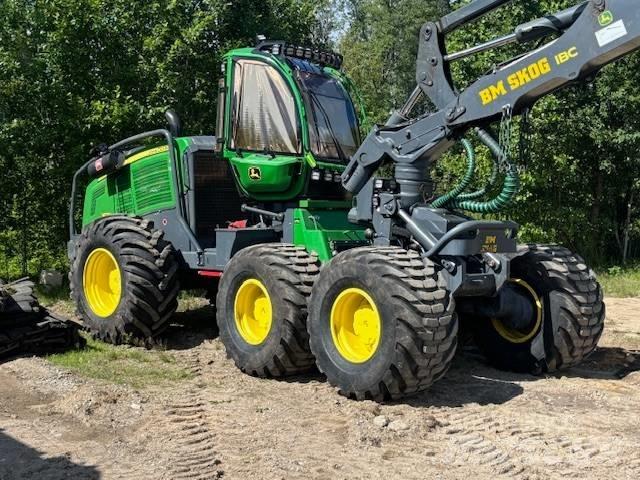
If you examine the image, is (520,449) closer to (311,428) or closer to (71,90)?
A: (311,428)

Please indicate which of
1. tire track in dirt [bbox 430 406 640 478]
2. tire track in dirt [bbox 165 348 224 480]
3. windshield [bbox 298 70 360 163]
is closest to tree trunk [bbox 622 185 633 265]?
windshield [bbox 298 70 360 163]

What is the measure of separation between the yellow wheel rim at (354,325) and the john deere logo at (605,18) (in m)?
2.62

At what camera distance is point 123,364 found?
7031 mm

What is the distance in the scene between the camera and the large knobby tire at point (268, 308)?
626 centimetres

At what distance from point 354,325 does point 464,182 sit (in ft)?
5.02

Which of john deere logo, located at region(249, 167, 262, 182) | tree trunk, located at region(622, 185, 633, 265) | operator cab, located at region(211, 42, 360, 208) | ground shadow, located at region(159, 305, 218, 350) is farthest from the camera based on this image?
tree trunk, located at region(622, 185, 633, 265)

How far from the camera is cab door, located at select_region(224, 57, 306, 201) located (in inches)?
280

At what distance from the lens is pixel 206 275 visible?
7.81 m

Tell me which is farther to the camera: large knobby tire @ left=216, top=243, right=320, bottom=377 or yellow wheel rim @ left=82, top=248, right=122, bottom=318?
yellow wheel rim @ left=82, top=248, right=122, bottom=318

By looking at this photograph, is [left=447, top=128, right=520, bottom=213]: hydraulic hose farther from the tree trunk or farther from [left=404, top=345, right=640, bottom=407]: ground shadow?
the tree trunk

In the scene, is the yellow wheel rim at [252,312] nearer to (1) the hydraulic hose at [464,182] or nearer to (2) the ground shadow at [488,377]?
(2) the ground shadow at [488,377]

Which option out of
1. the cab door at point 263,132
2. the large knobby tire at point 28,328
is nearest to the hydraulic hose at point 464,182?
the cab door at point 263,132

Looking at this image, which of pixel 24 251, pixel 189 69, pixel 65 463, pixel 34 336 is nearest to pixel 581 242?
pixel 189 69

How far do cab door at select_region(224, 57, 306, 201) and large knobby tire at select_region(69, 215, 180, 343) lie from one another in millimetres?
1158
